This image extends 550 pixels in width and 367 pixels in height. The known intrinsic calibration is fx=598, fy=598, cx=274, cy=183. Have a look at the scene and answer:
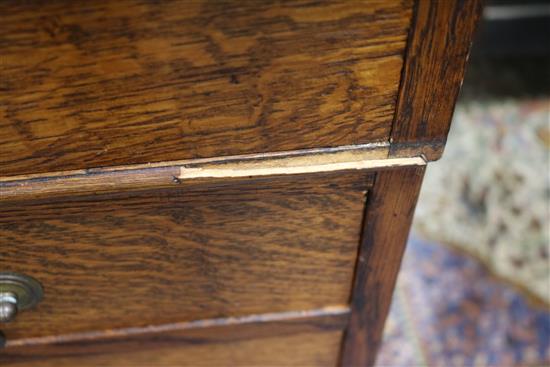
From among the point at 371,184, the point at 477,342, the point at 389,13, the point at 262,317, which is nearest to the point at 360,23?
the point at 389,13

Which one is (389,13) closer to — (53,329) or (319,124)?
(319,124)

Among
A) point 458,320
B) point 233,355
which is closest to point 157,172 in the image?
point 233,355

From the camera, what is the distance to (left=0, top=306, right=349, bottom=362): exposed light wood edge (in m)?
0.54

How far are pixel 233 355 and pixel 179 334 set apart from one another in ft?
0.28

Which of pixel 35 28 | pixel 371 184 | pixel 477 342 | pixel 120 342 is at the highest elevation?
pixel 35 28

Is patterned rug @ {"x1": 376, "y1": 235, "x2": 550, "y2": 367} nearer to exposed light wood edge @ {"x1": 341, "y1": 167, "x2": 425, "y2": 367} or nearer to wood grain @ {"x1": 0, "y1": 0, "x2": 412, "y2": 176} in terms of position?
exposed light wood edge @ {"x1": 341, "y1": 167, "x2": 425, "y2": 367}

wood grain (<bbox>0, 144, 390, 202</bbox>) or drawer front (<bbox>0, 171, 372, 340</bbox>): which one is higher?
wood grain (<bbox>0, 144, 390, 202</bbox>)

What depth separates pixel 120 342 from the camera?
56cm

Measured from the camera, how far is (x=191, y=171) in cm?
39

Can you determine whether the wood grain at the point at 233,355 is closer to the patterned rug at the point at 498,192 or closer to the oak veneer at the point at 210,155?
the oak veneer at the point at 210,155

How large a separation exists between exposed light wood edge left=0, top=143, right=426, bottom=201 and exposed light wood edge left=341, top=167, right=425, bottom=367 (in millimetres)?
34

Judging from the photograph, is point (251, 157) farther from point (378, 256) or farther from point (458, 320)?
point (458, 320)

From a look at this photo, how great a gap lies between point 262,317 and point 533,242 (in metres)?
0.63

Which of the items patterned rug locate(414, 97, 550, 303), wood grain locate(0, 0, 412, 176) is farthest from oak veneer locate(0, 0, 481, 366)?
patterned rug locate(414, 97, 550, 303)
